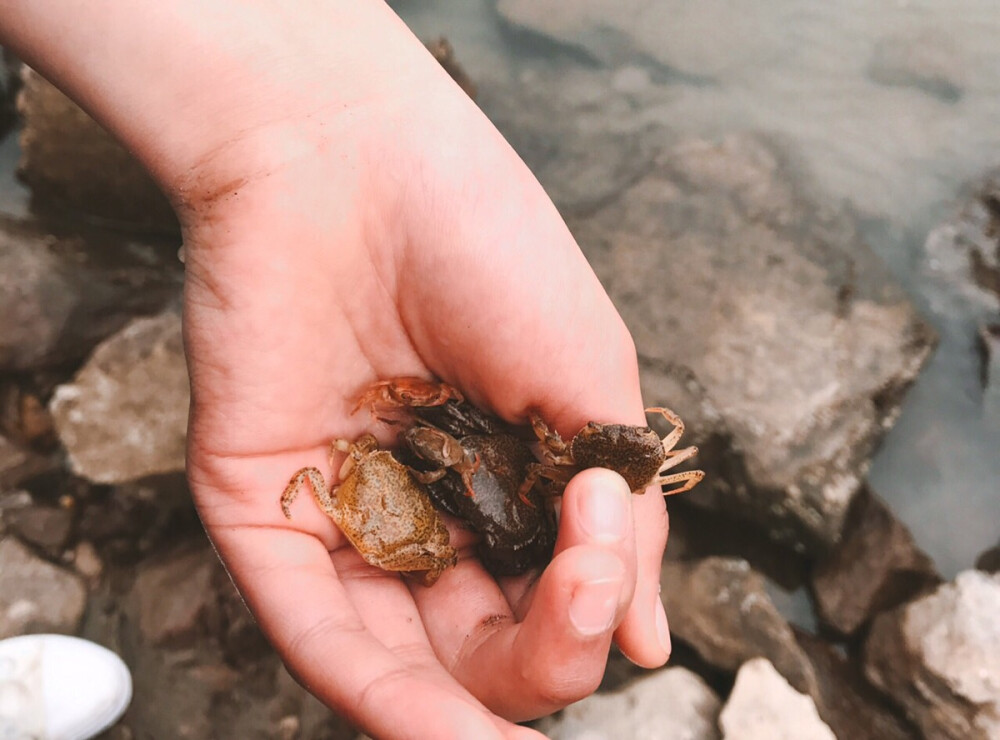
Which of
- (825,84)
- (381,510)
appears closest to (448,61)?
(825,84)

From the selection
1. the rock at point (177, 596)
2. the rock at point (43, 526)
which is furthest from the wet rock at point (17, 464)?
the rock at point (177, 596)

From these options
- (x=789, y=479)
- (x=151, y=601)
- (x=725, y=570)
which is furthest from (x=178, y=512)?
(x=789, y=479)

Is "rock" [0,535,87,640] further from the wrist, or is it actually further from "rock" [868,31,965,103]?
"rock" [868,31,965,103]

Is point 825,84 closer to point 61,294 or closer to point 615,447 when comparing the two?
point 615,447

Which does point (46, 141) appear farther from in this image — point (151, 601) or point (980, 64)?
point (980, 64)

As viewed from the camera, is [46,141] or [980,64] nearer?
[46,141]

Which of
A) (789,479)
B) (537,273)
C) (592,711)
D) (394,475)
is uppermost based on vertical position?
(537,273)

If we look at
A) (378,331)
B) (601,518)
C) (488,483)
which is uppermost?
(378,331)
